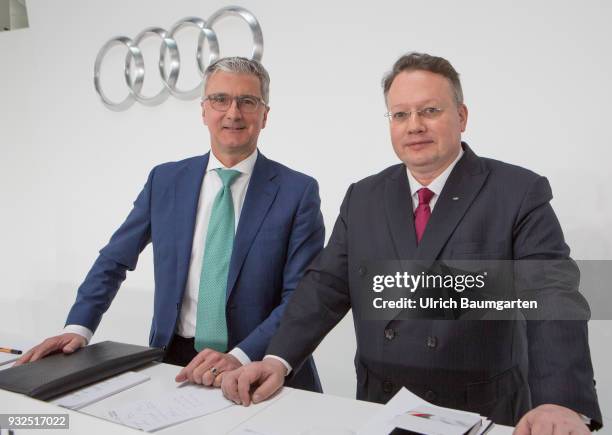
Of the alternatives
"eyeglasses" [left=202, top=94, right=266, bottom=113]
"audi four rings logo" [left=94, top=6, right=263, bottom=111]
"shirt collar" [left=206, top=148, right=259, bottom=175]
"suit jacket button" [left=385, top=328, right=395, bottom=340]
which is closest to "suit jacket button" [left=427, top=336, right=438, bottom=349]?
"suit jacket button" [left=385, top=328, right=395, bottom=340]

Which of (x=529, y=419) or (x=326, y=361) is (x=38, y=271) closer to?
(x=326, y=361)

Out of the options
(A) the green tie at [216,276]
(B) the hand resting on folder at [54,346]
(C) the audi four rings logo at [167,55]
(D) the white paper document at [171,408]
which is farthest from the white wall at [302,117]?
(D) the white paper document at [171,408]

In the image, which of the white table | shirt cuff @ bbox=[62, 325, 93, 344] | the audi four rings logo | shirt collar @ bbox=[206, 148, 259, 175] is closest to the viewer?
the white table

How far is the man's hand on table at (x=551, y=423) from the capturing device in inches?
41.8

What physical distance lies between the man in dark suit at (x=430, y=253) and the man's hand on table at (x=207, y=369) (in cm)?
9

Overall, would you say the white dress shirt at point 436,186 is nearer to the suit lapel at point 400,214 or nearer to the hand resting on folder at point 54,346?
the suit lapel at point 400,214

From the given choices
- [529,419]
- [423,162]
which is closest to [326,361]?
[423,162]

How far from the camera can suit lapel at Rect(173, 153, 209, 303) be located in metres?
1.90

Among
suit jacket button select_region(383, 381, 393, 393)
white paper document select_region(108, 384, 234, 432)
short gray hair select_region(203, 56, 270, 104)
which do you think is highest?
short gray hair select_region(203, 56, 270, 104)

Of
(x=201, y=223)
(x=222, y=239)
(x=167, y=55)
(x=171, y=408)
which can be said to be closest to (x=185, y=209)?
(x=201, y=223)

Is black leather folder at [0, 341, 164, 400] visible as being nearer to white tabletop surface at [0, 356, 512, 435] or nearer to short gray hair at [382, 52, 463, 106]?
white tabletop surface at [0, 356, 512, 435]

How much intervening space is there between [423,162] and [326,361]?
6.23ft

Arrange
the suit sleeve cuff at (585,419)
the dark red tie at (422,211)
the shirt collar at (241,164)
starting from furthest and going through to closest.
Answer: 1. the shirt collar at (241,164)
2. the dark red tie at (422,211)
3. the suit sleeve cuff at (585,419)

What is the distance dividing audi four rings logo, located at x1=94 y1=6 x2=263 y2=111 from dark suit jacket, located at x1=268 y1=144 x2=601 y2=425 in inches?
79.9
